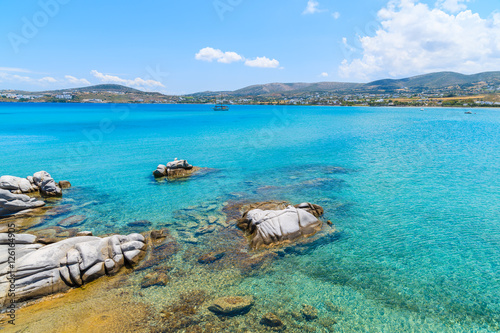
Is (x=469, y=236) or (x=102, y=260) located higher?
(x=102, y=260)

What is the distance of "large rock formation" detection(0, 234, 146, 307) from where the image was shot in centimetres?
1466

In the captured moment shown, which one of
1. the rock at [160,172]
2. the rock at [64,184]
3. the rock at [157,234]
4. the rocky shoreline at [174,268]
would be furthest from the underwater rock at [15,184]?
the rock at [157,234]

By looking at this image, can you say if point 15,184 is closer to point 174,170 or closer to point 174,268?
point 174,170

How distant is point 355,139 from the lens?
70438 mm

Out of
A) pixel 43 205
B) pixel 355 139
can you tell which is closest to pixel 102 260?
pixel 43 205

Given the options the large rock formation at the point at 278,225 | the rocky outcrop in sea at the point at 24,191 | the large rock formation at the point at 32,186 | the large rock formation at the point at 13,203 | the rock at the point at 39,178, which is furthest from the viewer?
the rock at the point at 39,178

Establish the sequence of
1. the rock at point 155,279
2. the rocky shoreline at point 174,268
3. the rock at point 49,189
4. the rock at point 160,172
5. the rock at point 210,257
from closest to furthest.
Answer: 1. the rocky shoreline at point 174,268
2. the rock at point 155,279
3. the rock at point 210,257
4. the rock at point 49,189
5. the rock at point 160,172

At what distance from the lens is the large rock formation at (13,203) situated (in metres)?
25.2

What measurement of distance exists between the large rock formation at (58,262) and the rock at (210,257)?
4342 millimetres

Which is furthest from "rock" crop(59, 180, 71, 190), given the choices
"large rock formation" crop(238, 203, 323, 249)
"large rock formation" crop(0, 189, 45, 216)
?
"large rock formation" crop(238, 203, 323, 249)

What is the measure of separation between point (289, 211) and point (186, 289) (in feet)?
34.7

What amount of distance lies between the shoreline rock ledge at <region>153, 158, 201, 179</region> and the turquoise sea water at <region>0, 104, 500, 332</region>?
6.15ft

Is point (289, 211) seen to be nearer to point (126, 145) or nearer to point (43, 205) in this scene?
point (43, 205)

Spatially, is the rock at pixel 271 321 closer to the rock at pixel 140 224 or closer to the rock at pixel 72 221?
the rock at pixel 140 224
